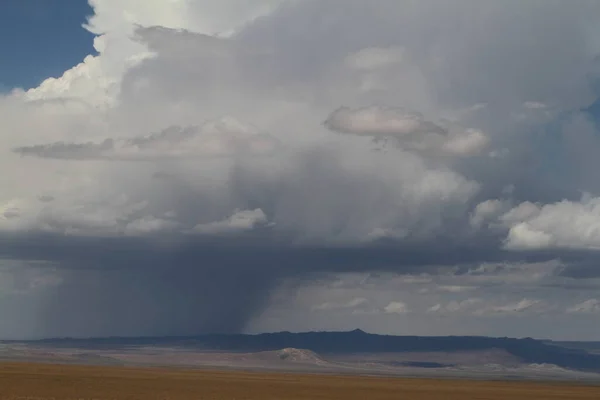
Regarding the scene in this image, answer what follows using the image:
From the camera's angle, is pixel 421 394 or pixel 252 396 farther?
pixel 421 394

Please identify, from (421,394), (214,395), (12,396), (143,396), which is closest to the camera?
(12,396)

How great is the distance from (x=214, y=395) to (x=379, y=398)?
28039mm

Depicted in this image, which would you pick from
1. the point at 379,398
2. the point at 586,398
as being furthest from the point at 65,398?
the point at 586,398

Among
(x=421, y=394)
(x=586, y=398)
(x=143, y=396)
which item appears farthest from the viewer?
(x=586, y=398)

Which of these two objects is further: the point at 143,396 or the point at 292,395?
the point at 292,395

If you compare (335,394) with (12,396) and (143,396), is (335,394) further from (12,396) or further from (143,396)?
(12,396)

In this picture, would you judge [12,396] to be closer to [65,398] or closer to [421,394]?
[65,398]

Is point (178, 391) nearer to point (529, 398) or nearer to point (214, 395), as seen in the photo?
point (214, 395)

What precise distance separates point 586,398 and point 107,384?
287 feet

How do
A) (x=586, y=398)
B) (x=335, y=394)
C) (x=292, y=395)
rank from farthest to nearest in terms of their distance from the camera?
(x=586, y=398) < (x=335, y=394) < (x=292, y=395)

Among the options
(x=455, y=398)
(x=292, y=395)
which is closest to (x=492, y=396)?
(x=455, y=398)

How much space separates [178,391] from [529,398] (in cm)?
6662

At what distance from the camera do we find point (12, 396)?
96.3 meters

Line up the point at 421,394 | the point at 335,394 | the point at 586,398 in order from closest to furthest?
the point at 335,394 < the point at 421,394 < the point at 586,398
